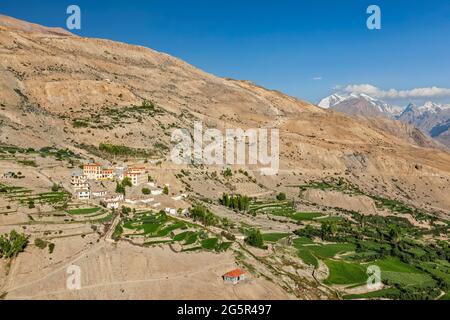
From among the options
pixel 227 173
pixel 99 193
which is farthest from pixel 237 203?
pixel 99 193

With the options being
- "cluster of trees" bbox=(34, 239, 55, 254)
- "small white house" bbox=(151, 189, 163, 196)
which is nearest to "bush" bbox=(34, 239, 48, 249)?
"cluster of trees" bbox=(34, 239, 55, 254)

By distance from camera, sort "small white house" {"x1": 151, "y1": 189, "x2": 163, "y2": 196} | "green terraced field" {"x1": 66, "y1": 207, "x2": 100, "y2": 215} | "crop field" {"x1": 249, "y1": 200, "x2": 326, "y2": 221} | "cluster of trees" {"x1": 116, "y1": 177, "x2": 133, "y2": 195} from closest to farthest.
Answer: "green terraced field" {"x1": 66, "y1": 207, "x2": 100, "y2": 215}
"cluster of trees" {"x1": 116, "y1": 177, "x2": 133, "y2": 195}
"small white house" {"x1": 151, "y1": 189, "x2": 163, "y2": 196}
"crop field" {"x1": 249, "y1": 200, "x2": 326, "y2": 221}

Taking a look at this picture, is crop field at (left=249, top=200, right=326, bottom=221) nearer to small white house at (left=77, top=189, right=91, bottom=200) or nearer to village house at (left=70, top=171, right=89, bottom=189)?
village house at (left=70, top=171, right=89, bottom=189)

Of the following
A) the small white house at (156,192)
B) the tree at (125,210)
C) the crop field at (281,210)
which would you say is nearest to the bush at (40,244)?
the tree at (125,210)

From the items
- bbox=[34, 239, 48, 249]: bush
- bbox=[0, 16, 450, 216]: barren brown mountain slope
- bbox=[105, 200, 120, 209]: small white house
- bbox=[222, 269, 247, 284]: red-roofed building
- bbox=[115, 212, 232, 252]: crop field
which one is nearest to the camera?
bbox=[222, 269, 247, 284]: red-roofed building

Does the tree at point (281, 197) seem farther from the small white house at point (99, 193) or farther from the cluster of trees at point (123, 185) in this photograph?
the small white house at point (99, 193)

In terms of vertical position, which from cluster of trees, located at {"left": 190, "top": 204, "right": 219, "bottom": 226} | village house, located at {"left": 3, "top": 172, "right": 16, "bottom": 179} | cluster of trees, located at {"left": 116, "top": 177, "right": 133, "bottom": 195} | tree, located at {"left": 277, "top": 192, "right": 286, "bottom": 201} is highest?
village house, located at {"left": 3, "top": 172, "right": 16, "bottom": 179}
